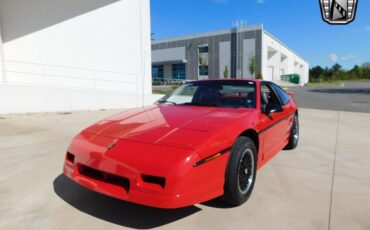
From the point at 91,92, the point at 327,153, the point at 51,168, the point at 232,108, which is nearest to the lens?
the point at 232,108

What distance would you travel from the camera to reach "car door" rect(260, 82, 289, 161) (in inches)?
129

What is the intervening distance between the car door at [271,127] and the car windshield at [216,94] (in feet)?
0.66

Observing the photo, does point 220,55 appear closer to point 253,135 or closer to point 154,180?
point 253,135

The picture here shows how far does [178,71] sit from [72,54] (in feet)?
147

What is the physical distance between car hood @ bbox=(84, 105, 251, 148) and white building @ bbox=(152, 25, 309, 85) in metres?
→ 44.2

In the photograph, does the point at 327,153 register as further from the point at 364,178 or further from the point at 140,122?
the point at 140,122

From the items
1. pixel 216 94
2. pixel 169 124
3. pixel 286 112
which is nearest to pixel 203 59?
pixel 286 112

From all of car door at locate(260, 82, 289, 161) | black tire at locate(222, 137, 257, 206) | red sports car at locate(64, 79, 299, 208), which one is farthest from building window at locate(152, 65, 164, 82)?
black tire at locate(222, 137, 257, 206)

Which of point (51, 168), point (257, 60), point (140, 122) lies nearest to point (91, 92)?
point (51, 168)

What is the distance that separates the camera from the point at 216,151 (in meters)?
2.30

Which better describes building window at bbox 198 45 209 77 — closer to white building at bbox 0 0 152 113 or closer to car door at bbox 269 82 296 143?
white building at bbox 0 0 152 113

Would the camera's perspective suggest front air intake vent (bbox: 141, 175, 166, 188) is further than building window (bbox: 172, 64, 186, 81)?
No

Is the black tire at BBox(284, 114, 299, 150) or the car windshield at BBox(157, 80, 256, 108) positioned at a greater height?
the car windshield at BBox(157, 80, 256, 108)

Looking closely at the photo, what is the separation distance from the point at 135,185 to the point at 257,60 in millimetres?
46756
